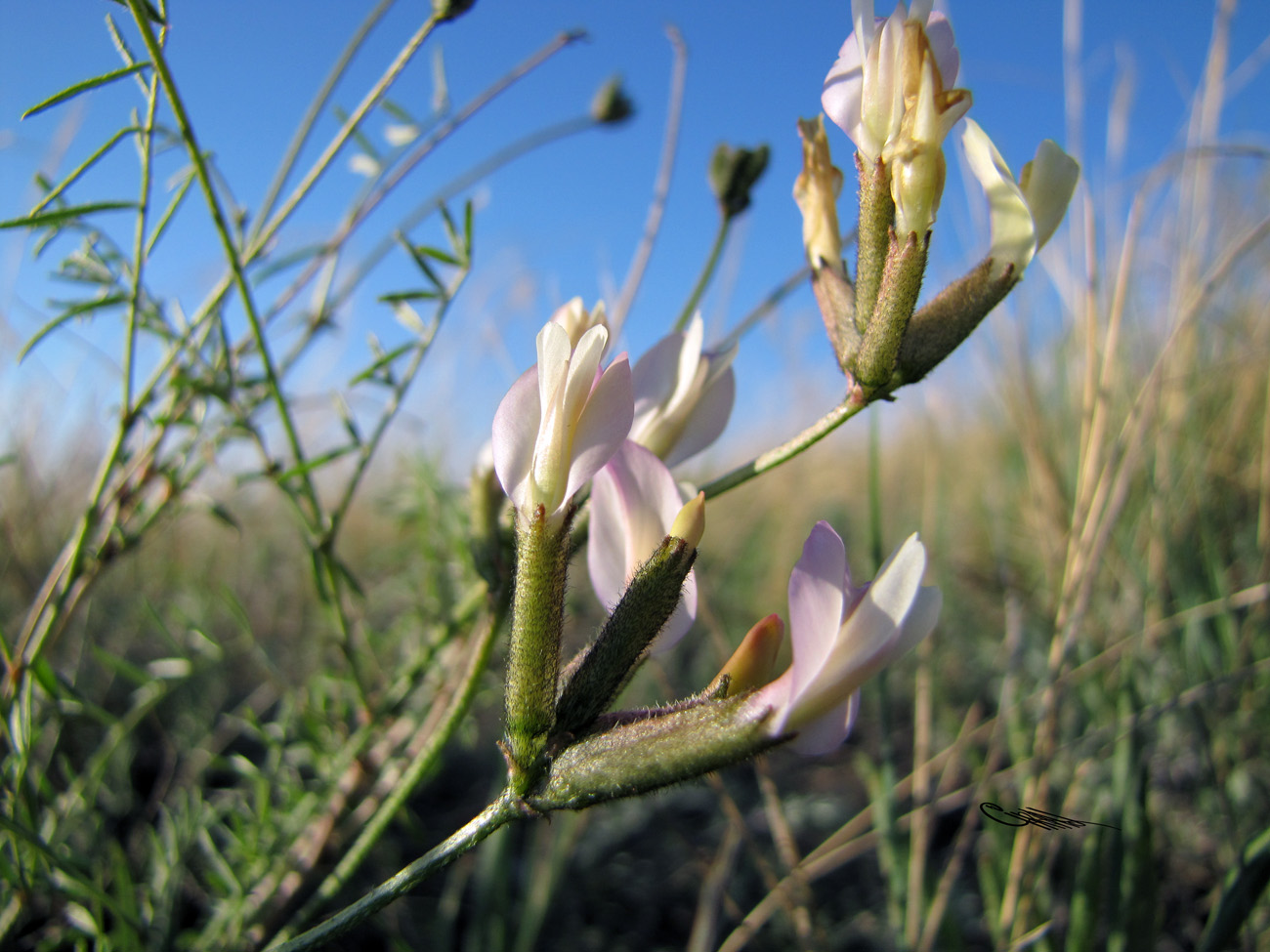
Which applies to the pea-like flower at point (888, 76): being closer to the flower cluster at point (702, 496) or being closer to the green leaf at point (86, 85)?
the flower cluster at point (702, 496)

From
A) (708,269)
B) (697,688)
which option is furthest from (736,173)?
(697,688)

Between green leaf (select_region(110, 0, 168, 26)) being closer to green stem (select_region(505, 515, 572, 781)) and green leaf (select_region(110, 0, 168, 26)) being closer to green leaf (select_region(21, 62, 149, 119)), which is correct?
green leaf (select_region(21, 62, 149, 119))

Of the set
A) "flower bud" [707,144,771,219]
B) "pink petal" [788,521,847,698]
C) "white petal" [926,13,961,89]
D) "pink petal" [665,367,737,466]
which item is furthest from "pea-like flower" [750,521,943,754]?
"flower bud" [707,144,771,219]

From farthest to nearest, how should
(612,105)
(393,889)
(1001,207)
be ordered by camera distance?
(612,105)
(1001,207)
(393,889)

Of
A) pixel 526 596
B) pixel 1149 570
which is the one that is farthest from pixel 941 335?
pixel 1149 570

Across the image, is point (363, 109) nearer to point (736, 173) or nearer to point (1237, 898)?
point (736, 173)

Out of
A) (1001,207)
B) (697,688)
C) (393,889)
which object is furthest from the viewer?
(697,688)
